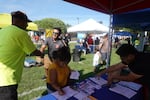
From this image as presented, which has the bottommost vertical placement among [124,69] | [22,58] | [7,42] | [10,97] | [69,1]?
[10,97]

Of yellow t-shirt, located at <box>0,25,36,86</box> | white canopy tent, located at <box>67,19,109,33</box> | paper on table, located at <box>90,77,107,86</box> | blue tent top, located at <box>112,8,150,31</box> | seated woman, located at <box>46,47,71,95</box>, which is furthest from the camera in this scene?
white canopy tent, located at <box>67,19,109,33</box>

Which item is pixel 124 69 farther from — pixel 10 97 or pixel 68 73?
pixel 10 97

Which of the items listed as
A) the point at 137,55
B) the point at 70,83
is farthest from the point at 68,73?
the point at 137,55

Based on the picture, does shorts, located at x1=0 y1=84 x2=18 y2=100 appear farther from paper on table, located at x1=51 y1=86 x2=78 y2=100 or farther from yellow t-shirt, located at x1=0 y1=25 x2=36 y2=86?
paper on table, located at x1=51 y1=86 x2=78 y2=100

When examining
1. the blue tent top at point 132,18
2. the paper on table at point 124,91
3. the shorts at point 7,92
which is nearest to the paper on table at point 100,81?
the paper on table at point 124,91

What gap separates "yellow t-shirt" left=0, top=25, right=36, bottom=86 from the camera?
2977mm

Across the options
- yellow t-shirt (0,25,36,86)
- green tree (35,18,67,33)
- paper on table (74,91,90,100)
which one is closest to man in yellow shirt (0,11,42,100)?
yellow t-shirt (0,25,36,86)

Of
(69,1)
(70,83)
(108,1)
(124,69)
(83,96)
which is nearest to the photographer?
(83,96)

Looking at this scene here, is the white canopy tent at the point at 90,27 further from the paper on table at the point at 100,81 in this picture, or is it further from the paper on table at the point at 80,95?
the paper on table at the point at 80,95

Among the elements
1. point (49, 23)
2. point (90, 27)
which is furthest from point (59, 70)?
point (49, 23)

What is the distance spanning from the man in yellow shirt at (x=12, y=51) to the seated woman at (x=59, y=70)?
39 cm

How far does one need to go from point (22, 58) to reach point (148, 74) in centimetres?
Result: 159

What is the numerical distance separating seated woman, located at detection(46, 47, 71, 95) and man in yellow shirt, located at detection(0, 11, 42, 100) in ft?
1.28

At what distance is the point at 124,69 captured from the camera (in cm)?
378
